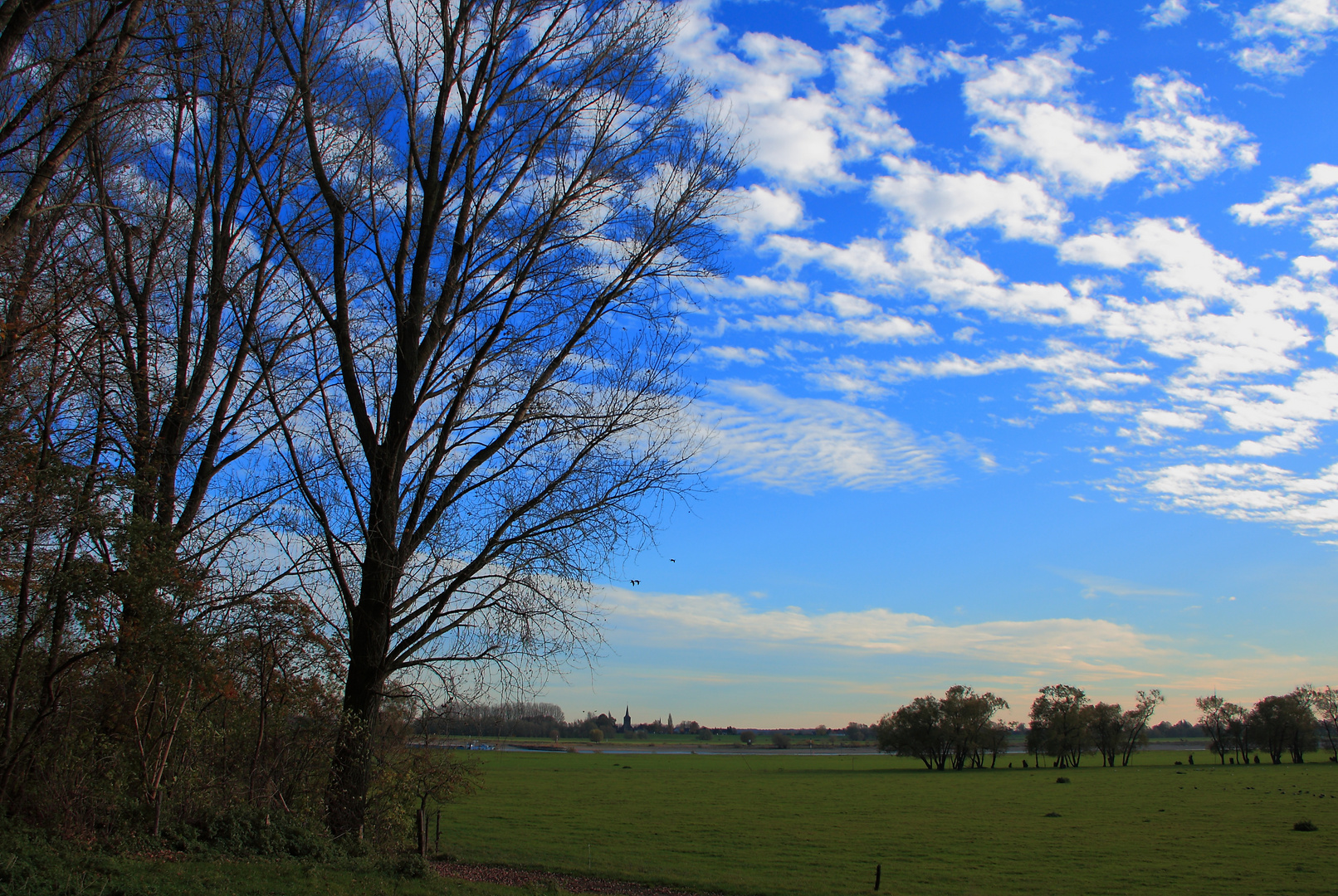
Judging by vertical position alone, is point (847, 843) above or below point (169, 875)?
below

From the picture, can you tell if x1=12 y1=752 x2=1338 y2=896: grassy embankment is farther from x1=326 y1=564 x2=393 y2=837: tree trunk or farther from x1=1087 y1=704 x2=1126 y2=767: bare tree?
x1=1087 y1=704 x2=1126 y2=767: bare tree

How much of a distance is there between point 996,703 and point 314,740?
110m

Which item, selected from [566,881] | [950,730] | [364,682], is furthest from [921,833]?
[950,730]

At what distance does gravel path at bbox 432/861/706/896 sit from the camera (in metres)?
17.2

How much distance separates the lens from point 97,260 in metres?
10.6

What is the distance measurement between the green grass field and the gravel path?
1.50 meters

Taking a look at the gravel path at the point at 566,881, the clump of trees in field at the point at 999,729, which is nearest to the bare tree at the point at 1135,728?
the clump of trees in field at the point at 999,729

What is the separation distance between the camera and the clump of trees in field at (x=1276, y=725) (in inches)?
4158

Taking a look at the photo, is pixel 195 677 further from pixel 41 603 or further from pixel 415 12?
pixel 415 12

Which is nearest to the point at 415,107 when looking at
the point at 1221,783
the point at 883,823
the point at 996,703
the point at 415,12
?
the point at 415,12

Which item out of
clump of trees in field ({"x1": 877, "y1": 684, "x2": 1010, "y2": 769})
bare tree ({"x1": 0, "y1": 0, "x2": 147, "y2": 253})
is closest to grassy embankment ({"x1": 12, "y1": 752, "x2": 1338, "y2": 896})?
bare tree ({"x1": 0, "y1": 0, "x2": 147, "y2": 253})

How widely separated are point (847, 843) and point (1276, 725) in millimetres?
105365

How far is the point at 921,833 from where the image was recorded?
38062mm

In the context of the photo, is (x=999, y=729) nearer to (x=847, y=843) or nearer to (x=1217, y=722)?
(x=1217, y=722)
